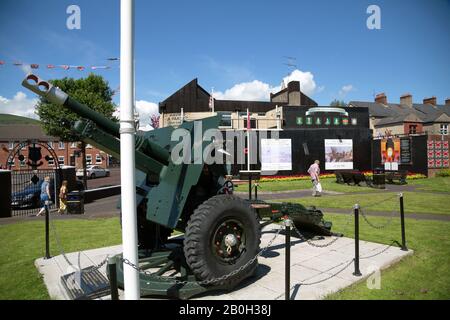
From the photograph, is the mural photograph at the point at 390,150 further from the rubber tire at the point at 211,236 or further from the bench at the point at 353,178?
the rubber tire at the point at 211,236

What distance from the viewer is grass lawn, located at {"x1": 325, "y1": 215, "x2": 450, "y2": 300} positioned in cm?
421

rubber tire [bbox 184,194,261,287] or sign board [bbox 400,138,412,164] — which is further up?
sign board [bbox 400,138,412,164]

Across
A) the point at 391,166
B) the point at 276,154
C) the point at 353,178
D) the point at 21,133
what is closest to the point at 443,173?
the point at 391,166

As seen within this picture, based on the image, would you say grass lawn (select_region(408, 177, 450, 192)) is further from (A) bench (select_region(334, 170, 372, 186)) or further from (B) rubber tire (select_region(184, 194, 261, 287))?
(B) rubber tire (select_region(184, 194, 261, 287))

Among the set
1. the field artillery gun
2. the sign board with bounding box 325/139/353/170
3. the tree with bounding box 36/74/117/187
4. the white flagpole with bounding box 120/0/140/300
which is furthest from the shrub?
the white flagpole with bounding box 120/0/140/300

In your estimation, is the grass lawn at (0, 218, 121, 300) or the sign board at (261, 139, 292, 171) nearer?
the grass lawn at (0, 218, 121, 300)

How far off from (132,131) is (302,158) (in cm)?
2348

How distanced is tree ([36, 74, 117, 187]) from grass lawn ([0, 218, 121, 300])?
1210 cm

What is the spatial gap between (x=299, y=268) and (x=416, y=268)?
2.03 meters

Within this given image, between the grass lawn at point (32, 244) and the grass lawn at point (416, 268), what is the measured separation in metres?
4.60
